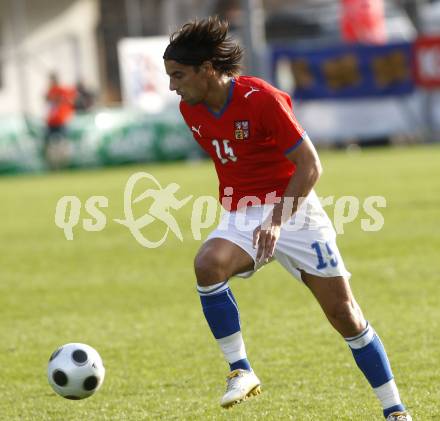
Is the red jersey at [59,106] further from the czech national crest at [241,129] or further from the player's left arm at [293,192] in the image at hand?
the player's left arm at [293,192]

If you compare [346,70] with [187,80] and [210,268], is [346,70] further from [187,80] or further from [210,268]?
[210,268]

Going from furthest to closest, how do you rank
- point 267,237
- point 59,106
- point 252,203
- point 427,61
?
point 427,61
point 59,106
point 252,203
point 267,237

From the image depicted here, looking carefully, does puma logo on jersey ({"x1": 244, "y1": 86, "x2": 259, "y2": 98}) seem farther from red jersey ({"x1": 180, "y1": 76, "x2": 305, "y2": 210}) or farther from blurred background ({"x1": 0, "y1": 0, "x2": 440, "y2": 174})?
blurred background ({"x1": 0, "y1": 0, "x2": 440, "y2": 174})

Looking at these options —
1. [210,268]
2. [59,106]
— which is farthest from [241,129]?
[59,106]

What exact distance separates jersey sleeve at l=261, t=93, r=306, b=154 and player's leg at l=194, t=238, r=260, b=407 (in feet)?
1.73

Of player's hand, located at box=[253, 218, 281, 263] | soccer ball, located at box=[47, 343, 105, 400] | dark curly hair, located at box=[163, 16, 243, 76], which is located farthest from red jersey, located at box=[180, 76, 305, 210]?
soccer ball, located at box=[47, 343, 105, 400]

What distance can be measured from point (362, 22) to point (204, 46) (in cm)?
2084

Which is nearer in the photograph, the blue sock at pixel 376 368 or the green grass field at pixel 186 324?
the blue sock at pixel 376 368

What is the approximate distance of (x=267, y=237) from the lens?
4719 millimetres

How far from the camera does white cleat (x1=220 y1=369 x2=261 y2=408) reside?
493 cm

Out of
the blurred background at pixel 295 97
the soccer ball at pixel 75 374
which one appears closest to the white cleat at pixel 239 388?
the soccer ball at pixel 75 374

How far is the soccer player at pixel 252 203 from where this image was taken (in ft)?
15.6

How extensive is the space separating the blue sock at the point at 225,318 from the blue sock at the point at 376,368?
0.55 meters

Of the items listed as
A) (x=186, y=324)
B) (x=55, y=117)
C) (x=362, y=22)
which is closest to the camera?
(x=186, y=324)
